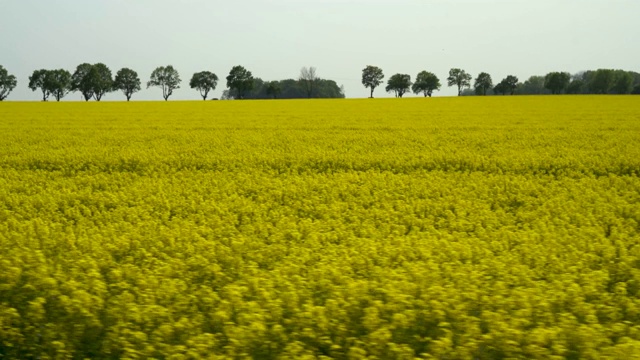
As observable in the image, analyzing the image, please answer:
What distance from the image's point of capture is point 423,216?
764 centimetres

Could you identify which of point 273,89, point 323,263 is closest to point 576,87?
point 273,89

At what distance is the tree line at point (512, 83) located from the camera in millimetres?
77500

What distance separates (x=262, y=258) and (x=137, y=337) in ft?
6.32

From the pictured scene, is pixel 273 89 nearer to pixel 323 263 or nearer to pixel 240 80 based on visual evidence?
pixel 240 80

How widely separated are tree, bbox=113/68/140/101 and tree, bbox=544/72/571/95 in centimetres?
5501

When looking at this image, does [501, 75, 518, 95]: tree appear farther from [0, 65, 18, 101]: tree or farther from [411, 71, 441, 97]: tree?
[0, 65, 18, 101]: tree

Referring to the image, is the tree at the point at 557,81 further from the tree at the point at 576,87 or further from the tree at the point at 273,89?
the tree at the point at 273,89

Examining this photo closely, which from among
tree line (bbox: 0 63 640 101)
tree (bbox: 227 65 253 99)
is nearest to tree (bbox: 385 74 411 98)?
tree line (bbox: 0 63 640 101)

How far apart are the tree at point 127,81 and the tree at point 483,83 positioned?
49.0 metres

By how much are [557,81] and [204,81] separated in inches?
1803

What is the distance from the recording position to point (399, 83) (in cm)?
8244

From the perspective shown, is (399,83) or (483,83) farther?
(483,83)

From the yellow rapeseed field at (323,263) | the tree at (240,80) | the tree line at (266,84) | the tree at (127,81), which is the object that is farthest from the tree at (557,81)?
the yellow rapeseed field at (323,263)

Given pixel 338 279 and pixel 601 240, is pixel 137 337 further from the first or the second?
pixel 601 240
